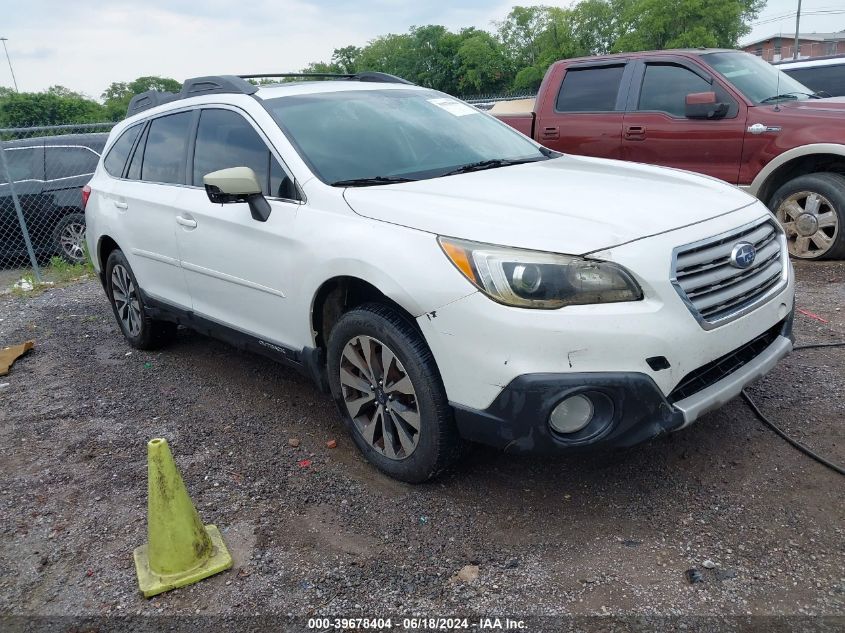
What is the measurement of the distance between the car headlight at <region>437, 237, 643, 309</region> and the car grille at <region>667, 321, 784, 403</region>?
1.35ft

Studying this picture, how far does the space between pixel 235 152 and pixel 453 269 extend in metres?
1.80

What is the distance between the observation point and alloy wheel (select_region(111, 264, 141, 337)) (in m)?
5.23

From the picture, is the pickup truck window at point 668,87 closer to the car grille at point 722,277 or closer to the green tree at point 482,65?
the car grille at point 722,277

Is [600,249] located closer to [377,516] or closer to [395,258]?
[395,258]

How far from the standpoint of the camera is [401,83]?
4.61 m

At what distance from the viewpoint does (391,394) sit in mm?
3123

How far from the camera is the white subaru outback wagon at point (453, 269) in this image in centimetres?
257

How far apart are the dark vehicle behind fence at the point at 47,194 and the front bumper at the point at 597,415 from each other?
26.1 feet

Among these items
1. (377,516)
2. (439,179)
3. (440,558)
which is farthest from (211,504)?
(439,179)

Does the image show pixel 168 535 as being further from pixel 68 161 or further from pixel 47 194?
pixel 68 161

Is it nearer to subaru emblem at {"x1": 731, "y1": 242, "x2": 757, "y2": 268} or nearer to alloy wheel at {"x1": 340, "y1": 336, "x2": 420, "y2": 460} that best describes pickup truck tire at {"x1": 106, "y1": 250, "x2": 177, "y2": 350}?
alloy wheel at {"x1": 340, "y1": 336, "x2": 420, "y2": 460}

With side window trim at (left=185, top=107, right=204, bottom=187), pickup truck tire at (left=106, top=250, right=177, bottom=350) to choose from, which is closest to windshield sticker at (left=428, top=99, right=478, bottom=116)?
side window trim at (left=185, top=107, right=204, bottom=187)

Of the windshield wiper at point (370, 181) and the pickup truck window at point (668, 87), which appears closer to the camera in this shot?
the windshield wiper at point (370, 181)

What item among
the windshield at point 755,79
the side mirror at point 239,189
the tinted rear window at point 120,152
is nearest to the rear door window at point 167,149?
the tinted rear window at point 120,152
